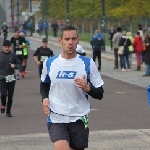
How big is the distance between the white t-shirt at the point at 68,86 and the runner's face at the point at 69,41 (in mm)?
156

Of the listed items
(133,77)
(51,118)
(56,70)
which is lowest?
(133,77)

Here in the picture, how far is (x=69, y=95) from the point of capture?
779 cm

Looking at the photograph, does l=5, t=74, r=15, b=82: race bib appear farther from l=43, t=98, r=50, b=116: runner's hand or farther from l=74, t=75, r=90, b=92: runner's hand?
l=74, t=75, r=90, b=92: runner's hand

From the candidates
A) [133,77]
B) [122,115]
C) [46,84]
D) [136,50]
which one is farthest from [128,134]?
[136,50]

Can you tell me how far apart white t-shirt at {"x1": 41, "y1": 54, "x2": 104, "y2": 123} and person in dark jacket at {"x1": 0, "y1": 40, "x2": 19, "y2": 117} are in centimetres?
834

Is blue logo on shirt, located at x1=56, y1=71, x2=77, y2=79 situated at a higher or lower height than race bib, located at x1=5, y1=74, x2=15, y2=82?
higher

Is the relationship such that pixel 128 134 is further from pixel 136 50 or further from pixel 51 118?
pixel 136 50

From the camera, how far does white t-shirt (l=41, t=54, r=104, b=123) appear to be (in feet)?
25.4

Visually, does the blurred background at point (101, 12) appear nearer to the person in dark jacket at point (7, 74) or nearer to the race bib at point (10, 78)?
the person in dark jacket at point (7, 74)

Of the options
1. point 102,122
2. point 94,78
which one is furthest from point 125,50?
point 94,78

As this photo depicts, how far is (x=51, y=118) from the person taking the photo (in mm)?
7852

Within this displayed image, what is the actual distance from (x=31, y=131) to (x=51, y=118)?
592cm

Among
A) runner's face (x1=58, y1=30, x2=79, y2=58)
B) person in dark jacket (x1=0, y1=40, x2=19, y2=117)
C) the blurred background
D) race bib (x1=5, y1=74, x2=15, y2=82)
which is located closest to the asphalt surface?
person in dark jacket (x1=0, y1=40, x2=19, y2=117)

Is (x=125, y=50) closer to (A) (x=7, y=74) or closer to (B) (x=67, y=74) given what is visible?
(A) (x=7, y=74)
